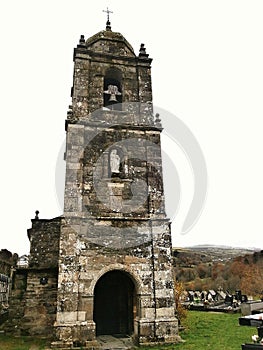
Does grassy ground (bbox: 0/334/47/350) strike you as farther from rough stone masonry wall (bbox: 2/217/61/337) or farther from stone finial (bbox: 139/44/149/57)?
stone finial (bbox: 139/44/149/57)

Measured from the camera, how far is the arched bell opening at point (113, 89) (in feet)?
45.0

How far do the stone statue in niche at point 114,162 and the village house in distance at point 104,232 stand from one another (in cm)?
6

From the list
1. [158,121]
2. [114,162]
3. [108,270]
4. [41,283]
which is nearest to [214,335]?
[108,270]

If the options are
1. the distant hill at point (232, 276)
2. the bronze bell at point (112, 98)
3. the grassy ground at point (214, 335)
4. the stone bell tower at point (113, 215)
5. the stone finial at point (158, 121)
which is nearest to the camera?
the grassy ground at point (214, 335)

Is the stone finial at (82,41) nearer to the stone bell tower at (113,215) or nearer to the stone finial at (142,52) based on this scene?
the stone bell tower at (113,215)

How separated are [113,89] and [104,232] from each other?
21.8ft

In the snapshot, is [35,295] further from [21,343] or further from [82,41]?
[82,41]

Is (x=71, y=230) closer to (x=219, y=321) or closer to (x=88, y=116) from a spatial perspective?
(x=88, y=116)

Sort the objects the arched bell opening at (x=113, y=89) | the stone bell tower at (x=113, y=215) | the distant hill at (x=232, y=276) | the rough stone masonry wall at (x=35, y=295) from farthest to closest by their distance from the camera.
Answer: the distant hill at (x=232, y=276) → the arched bell opening at (x=113, y=89) → the rough stone masonry wall at (x=35, y=295) → the stone bell tower at (x=113, y=215)

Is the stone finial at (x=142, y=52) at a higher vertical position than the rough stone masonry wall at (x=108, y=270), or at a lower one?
higher

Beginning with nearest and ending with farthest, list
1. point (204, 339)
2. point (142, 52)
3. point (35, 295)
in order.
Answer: point (204, 339) < point (35, 295) < point (142, 52)

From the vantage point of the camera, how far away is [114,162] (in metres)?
12.1

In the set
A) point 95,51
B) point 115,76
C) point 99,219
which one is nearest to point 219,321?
point 99,219

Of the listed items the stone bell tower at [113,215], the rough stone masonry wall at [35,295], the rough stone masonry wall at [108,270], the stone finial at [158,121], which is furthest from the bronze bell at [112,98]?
the rough stone masonry wall at [35,295]
